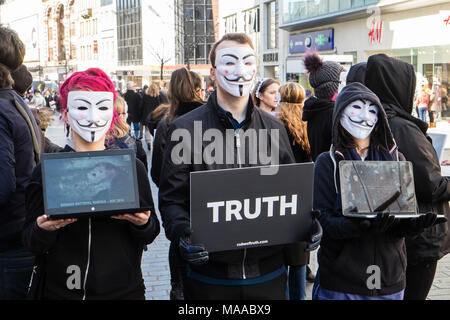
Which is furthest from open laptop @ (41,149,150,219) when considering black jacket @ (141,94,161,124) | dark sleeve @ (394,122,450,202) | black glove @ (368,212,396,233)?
black jacket @ (141,94,161,124)

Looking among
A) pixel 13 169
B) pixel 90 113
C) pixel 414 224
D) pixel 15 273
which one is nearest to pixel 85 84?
pixel 90 113

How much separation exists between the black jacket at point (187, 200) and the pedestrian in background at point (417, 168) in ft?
2.81

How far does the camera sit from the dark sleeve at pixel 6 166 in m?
2.92

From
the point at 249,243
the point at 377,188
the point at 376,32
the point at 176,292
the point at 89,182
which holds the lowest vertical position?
the point at 176,292

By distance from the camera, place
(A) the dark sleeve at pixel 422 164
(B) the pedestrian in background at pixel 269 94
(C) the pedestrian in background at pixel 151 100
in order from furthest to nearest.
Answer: (C) the pedestrian in background at pixel 151 100 → (B) the pedestrian in background at pixel 269 94 → (A) the dark sleeve at pixel 422 164

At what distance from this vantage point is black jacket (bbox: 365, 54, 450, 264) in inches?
131

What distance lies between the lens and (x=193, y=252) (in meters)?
2.54

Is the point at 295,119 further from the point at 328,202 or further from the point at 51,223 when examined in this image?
the point at 51,223

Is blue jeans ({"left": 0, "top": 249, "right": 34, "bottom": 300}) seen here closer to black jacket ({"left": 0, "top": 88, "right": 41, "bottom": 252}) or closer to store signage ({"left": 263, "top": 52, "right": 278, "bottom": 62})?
black jacket ({"left": 0, "top": 88, "right": 41, "bottom": 252})

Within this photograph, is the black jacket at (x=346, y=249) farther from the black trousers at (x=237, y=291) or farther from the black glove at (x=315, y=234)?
the black trousers at (x=237, y=291)

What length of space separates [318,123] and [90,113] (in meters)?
2.54

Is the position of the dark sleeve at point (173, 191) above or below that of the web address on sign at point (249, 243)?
above

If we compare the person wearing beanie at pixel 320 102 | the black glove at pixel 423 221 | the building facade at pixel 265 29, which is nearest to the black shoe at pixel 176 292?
the person wearing beanie at pixel 320 102

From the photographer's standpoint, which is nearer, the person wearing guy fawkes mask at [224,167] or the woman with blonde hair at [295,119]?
the person wearing guy fawkes mask at [224,167]
